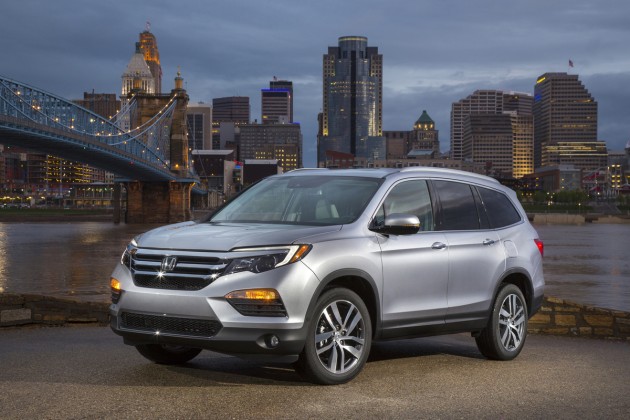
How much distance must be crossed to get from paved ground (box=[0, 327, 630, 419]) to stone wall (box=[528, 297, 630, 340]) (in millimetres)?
1112

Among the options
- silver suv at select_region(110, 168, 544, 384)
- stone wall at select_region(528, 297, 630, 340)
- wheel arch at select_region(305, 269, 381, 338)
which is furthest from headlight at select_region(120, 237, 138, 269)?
stone wall at select_region(528, 297, 630, 340)

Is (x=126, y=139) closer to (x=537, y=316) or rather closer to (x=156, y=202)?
(x=156, y=202)

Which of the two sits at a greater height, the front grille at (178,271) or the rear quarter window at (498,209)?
the rear quarter window at (498,209)

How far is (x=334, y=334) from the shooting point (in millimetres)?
6723

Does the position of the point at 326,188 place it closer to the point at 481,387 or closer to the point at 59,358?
the point at 481,387

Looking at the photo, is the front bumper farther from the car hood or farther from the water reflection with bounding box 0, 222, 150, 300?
the water reflection with bounding box 0, 222, 150, 300

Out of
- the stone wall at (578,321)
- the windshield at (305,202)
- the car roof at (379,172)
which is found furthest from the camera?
the stone wall at (578,321)

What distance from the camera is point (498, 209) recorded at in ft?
29.3

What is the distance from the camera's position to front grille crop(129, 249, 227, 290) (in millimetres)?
6363

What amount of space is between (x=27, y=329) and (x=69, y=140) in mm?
55054

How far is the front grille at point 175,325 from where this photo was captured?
634 cm

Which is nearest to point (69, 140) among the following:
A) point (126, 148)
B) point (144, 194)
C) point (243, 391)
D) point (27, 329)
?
point (126, 148)

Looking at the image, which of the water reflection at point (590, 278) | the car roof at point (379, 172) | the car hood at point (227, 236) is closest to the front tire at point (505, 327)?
the car roof at point (379, 172)

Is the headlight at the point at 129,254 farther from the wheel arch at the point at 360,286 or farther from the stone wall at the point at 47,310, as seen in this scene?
the stone wall at the point at 47,310
